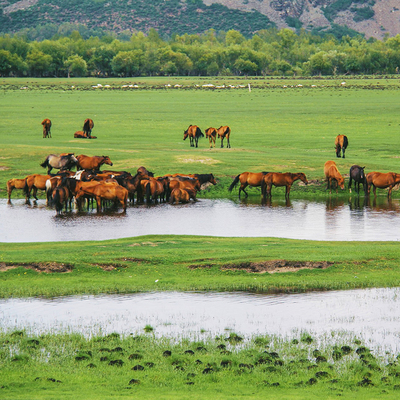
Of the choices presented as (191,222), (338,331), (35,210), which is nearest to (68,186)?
(35,210)

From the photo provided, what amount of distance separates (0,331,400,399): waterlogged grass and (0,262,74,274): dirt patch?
4.07m

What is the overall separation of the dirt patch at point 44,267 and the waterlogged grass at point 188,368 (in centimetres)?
407

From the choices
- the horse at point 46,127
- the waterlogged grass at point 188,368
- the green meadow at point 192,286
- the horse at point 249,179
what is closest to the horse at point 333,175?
the green meadow at point 192,286

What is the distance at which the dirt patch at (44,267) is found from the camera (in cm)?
1592

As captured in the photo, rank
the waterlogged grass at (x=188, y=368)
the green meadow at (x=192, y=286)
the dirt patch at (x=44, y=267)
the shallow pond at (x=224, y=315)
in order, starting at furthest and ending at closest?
the dirt patch at (x=44, y=267)
the shallow pond at (x=224, y=315)
the green meadow at (x=192, y=286)
the waterlogged grass at (x=188, y=368)

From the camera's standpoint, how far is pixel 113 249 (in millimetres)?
17531

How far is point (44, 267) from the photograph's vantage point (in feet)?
52.6

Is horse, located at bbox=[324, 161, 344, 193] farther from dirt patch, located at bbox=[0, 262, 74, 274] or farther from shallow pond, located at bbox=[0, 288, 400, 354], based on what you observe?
dirt patch, located at bbox=[0, 262, 74, 274]

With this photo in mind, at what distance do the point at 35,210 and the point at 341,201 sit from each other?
11.7 meters

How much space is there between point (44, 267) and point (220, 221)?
8.44m

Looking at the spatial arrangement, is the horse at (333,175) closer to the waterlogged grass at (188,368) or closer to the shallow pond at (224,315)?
the shallow pond at (224,315)

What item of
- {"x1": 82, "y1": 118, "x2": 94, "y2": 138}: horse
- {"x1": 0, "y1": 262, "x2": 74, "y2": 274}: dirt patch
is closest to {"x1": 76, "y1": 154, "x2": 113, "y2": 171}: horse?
{"x1": 0, "y1": 262, "x2": 74, "y2": 274}: dirt patch

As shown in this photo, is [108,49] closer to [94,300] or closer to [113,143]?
[113,143]

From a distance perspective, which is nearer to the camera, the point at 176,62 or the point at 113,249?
the point at 113,249
